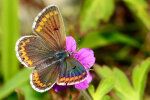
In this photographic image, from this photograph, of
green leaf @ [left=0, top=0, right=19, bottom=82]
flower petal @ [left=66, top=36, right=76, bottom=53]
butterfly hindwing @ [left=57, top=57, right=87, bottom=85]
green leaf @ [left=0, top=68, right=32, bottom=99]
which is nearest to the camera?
butterfly hindwing @ [left=57, top=57, right=87, bottom=85]

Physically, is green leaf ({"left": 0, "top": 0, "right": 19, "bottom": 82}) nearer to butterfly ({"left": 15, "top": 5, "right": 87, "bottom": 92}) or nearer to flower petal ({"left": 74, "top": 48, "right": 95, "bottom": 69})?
butterfly ({"left": 15, "top": 5, "right": 87, "bottom": 92})

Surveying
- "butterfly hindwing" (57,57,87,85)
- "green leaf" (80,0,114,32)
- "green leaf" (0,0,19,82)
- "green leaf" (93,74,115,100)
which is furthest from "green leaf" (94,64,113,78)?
"green leaf" (0,0,19,82)

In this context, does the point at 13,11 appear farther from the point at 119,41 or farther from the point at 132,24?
the point at 132,24

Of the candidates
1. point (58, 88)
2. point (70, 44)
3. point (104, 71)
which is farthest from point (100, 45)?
point (58, 88)

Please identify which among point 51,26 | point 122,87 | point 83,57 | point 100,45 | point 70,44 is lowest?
point 122,87

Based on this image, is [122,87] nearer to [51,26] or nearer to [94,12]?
[51,26]

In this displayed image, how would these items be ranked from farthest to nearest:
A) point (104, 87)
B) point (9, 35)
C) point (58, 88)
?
point (9, 35), point (104, 87), point (58, 88)
